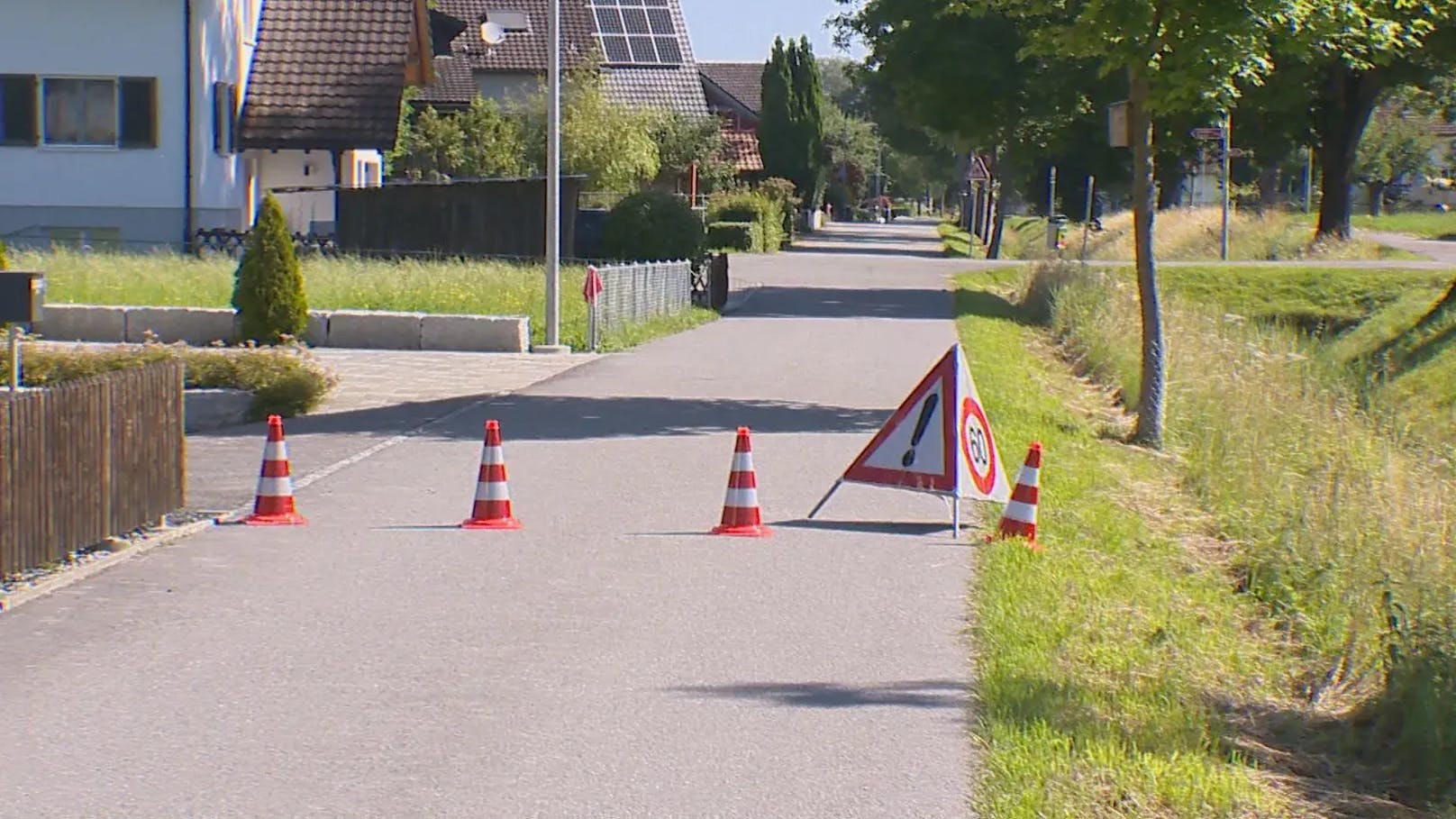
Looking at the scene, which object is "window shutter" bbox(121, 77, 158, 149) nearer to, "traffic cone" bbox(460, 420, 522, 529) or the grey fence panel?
the grey fence panel

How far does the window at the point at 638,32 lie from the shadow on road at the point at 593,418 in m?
46.8

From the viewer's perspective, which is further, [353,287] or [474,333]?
[353,287]

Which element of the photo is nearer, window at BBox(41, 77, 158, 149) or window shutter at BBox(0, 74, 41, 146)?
window shutter at BBox(0, 74, 41, 146)

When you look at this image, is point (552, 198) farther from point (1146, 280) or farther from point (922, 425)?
point (922, 425)

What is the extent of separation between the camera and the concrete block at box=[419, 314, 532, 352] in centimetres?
2338

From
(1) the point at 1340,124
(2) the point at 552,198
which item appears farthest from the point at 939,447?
(1) the point at 1340,124

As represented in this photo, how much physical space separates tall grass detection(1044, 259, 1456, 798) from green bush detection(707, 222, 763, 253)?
3312cm

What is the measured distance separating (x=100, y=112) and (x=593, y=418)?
2027cm

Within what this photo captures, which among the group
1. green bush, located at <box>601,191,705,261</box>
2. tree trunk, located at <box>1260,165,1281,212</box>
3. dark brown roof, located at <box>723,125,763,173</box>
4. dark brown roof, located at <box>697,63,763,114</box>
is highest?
dark brown roof, located at <box>697,63,763,114</box>

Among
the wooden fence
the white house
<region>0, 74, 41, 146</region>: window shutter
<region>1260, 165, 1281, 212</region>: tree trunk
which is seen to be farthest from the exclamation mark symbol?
<region>1260, 165, 1281, 212</region>: tree trunk

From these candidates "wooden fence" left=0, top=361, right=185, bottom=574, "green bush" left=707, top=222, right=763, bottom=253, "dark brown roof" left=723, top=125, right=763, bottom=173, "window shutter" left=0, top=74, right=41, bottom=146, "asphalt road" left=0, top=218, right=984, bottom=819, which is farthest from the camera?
"dark brown roof" left=723, top=125, right=763, bottom=173

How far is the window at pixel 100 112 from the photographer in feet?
109

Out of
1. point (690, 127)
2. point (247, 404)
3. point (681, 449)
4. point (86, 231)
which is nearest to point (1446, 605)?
point (681, 449)

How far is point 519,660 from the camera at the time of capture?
26.9 feet
